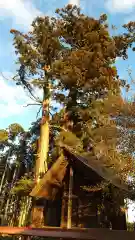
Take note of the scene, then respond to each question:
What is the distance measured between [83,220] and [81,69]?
10.2 meters

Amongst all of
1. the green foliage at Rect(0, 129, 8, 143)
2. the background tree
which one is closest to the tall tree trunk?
the background tree

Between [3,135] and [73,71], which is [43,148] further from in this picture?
[3,135]

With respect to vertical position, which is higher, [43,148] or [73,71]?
[73,71]

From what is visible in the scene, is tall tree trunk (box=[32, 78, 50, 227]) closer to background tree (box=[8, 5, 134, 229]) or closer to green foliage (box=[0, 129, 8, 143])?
background tree (box=[8, 5, 134, 229])

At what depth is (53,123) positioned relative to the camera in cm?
1939

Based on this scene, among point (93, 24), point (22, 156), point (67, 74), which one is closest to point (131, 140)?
point (67, 74)

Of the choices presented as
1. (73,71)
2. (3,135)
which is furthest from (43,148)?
(3,135)

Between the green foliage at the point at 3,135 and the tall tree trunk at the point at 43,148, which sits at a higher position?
the green foliage at the point at 3,135

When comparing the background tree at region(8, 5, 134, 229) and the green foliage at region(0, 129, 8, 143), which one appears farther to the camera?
the green foliage at region(0, 129, 8, 143)

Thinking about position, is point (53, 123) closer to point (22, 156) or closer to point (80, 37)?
point (80, 37)

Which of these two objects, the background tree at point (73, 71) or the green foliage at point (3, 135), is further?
the green foliage at point (3, 135)

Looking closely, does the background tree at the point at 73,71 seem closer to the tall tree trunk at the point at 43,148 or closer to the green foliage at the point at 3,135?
the tall tree trunk at the point at 43,148

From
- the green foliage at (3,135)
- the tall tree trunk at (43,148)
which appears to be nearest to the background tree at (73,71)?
the tall tree trunk at (43,148)

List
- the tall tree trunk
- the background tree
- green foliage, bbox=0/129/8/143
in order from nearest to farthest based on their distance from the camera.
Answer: the tall tree trunk
the background tree
green foliage, bbox=0/129/8/143
